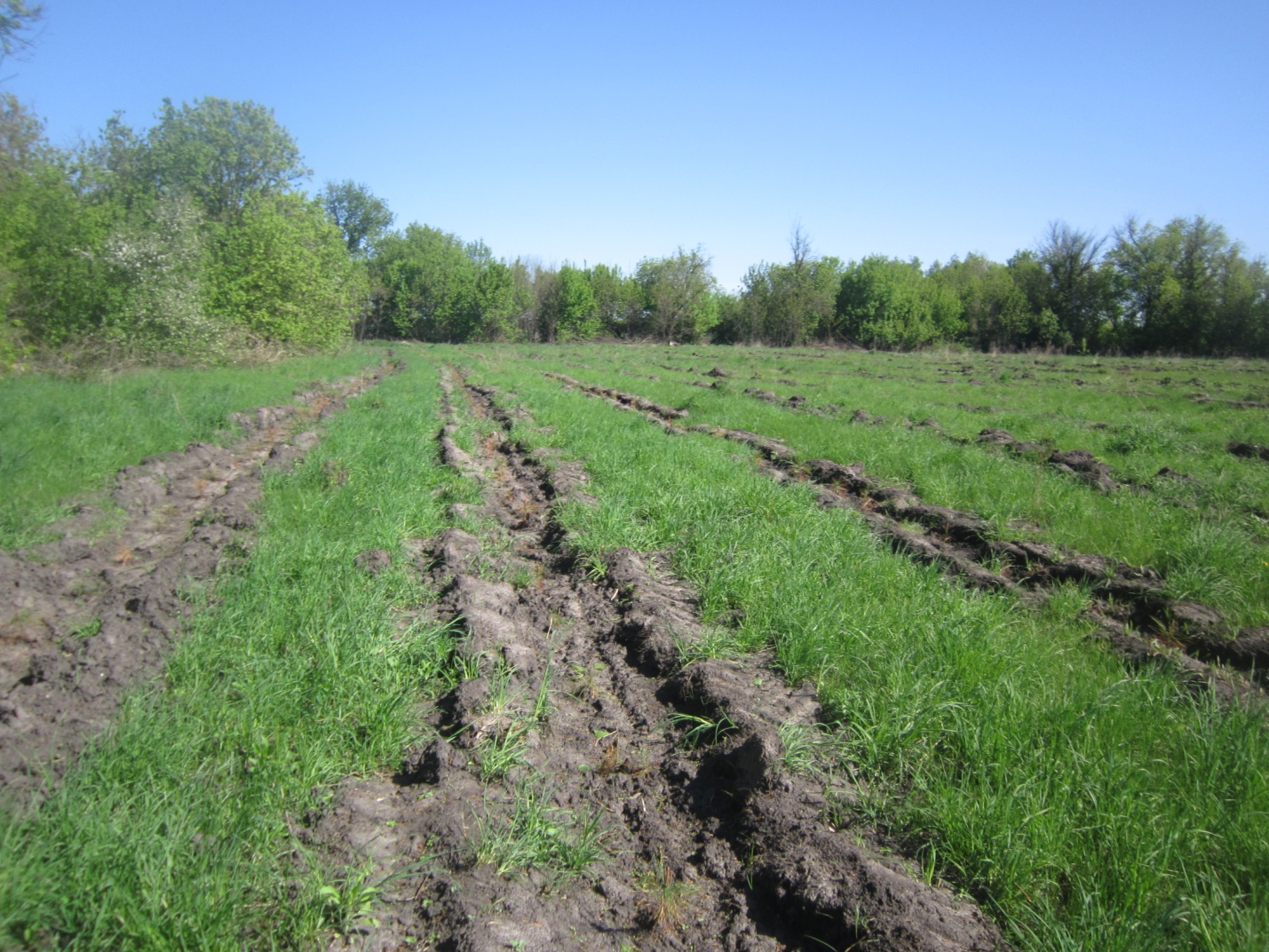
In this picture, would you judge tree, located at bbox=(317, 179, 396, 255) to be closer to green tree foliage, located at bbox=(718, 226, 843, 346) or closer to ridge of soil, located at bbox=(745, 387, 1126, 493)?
green tree foliage, located at bbox=(718, 226, 843, 346)

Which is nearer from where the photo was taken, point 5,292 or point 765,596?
point 765,596

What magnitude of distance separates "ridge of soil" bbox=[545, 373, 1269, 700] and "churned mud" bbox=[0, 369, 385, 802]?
5.57 m

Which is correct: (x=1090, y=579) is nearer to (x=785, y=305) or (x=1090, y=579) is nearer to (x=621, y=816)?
(x=621, y=816)

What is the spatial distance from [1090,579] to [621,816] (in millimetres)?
4715

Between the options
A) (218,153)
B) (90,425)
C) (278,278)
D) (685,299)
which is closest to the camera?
(90,425)

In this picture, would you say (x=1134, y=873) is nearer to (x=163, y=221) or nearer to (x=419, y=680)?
(x=419, y=680)

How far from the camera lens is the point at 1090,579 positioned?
5738 mm

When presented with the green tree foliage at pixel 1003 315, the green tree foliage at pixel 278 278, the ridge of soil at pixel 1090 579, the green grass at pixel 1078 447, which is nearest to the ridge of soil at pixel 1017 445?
the green grass at pixel 1078 447

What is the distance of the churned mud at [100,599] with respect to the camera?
3.18 meters

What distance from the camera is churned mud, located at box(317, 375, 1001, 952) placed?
2.42 m

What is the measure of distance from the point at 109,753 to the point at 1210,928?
13.4 ft

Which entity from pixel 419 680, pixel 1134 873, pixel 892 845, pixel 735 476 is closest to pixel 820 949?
pixel 892 845

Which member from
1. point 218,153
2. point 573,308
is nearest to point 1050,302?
point 573,308

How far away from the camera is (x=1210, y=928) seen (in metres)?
2.22
